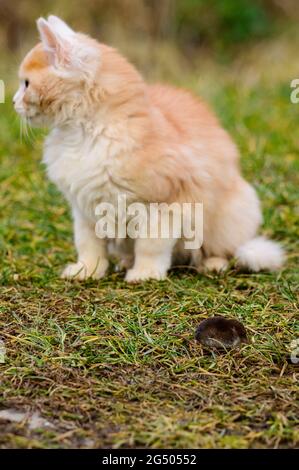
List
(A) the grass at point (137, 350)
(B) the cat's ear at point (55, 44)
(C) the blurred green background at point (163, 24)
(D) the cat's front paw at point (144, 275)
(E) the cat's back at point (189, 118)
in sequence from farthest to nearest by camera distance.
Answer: (C) the blurred green background at point (163, 24), (E) the cat's back at point (189, 118), (D) the cat's front paw at point (144, 275), (B) the cat's ear at point (55, 44), (A) the grass at point (137, 350)

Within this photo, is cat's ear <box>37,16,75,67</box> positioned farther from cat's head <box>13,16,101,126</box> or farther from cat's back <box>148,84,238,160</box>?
cat's back <box>148,84,238,160</box>

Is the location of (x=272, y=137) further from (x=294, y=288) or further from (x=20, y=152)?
(x=294, y=288)

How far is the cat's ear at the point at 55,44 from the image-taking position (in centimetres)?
376

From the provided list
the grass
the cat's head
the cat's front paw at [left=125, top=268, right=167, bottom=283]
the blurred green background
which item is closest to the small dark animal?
the grass

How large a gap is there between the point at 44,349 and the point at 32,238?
5.83ft

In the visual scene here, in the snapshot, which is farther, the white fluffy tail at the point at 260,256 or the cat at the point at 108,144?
the white fluffy tail at the point at 260,256

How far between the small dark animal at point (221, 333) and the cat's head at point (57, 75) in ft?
4.27

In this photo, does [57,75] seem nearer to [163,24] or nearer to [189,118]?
[189,118]

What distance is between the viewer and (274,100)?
705 centimetres

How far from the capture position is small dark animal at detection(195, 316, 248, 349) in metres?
3.10

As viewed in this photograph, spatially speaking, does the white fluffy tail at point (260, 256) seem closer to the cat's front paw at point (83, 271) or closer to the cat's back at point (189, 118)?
the cat's back at point (189, 118)

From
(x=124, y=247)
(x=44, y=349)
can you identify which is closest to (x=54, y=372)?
(x=44, y=349)

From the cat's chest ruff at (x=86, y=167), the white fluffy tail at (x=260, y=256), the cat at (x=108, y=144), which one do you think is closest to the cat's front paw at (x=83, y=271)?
the cat at (x=108, y=144)

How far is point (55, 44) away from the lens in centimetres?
378
